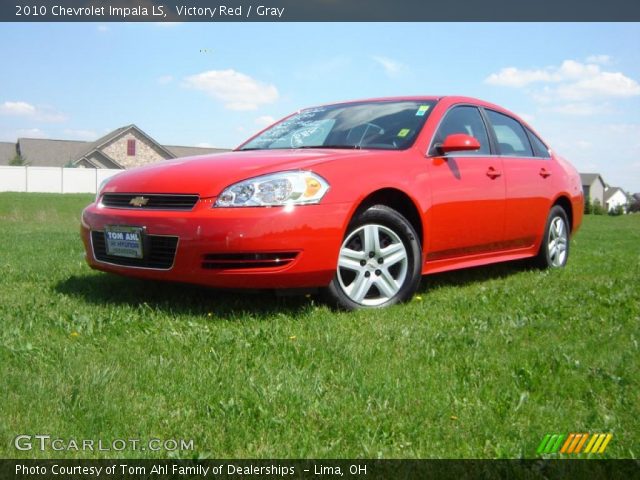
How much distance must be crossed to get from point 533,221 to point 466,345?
10.2 feet

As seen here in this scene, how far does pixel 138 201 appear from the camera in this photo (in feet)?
15.0

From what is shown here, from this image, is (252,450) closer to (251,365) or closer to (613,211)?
(251,365)

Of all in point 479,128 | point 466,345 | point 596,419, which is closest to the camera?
point 596,419

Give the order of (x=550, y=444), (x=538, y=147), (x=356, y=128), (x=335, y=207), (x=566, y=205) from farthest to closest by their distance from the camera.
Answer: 1. (x=566, y=205)
2. (x=538, y=147)
3. (x=356, y=128)
4. (x=335, y=207)
5. (x=550, y=444)

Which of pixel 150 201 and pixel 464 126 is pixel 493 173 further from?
pixel 150 201

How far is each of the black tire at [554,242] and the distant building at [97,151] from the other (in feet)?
162

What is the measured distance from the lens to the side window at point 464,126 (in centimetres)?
543

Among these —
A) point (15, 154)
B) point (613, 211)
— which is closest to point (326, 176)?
point (613, 211)

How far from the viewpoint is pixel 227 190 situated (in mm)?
4242

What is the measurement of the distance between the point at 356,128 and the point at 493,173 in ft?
4.08

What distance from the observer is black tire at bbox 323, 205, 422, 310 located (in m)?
4.51

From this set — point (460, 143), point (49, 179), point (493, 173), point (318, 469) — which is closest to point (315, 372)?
point (318, 469)

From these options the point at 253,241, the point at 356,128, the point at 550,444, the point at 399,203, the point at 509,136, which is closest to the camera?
the point at 550,444

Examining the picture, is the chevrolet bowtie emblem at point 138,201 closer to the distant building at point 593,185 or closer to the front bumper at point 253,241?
the front bumper at point 253,241
